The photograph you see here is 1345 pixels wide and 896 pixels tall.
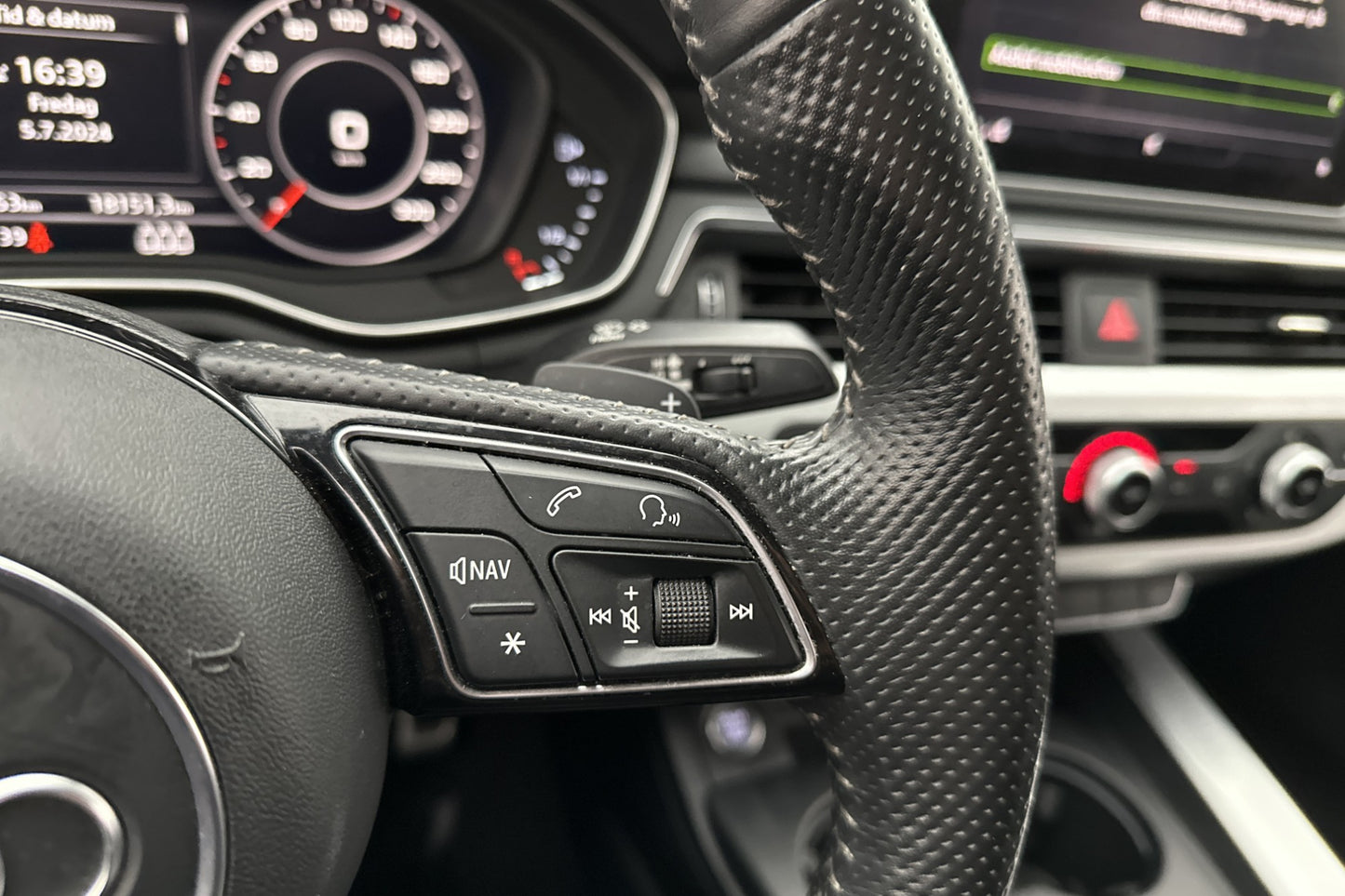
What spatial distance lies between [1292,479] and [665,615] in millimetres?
843

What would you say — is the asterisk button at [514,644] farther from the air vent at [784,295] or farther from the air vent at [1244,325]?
the air vent at [1244,325]

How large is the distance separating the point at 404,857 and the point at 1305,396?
1.01 meters

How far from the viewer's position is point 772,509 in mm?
482

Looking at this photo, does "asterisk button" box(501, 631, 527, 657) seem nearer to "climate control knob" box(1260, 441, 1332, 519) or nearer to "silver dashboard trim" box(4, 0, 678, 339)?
"silver dashboard trim" box(4, 0, 678, 339)

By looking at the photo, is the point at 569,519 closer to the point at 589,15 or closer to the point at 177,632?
the point at 177,632

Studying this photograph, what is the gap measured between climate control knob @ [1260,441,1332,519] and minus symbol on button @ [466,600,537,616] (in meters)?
0.89

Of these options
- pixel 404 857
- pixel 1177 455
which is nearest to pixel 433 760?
pixel 404 857

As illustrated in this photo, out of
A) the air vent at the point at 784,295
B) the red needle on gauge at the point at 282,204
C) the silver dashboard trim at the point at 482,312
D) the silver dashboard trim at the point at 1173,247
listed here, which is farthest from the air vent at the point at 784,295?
the red needle on gauge at the point at 282,204

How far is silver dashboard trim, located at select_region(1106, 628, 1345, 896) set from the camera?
3.51 feet

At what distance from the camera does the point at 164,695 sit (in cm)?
39

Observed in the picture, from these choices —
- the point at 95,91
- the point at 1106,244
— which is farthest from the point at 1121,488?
the point at 95,91

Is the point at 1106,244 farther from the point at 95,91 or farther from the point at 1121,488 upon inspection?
the point at 95,91

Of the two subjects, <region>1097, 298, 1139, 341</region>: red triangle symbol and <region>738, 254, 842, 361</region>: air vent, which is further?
<region>1097, 298, 1139, 341</region>: red triangle symbol

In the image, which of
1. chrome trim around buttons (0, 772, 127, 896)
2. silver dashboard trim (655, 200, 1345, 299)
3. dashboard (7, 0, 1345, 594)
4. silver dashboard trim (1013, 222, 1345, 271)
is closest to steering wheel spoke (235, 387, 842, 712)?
chrome trim around buttons (0, 772, 127, 896)
